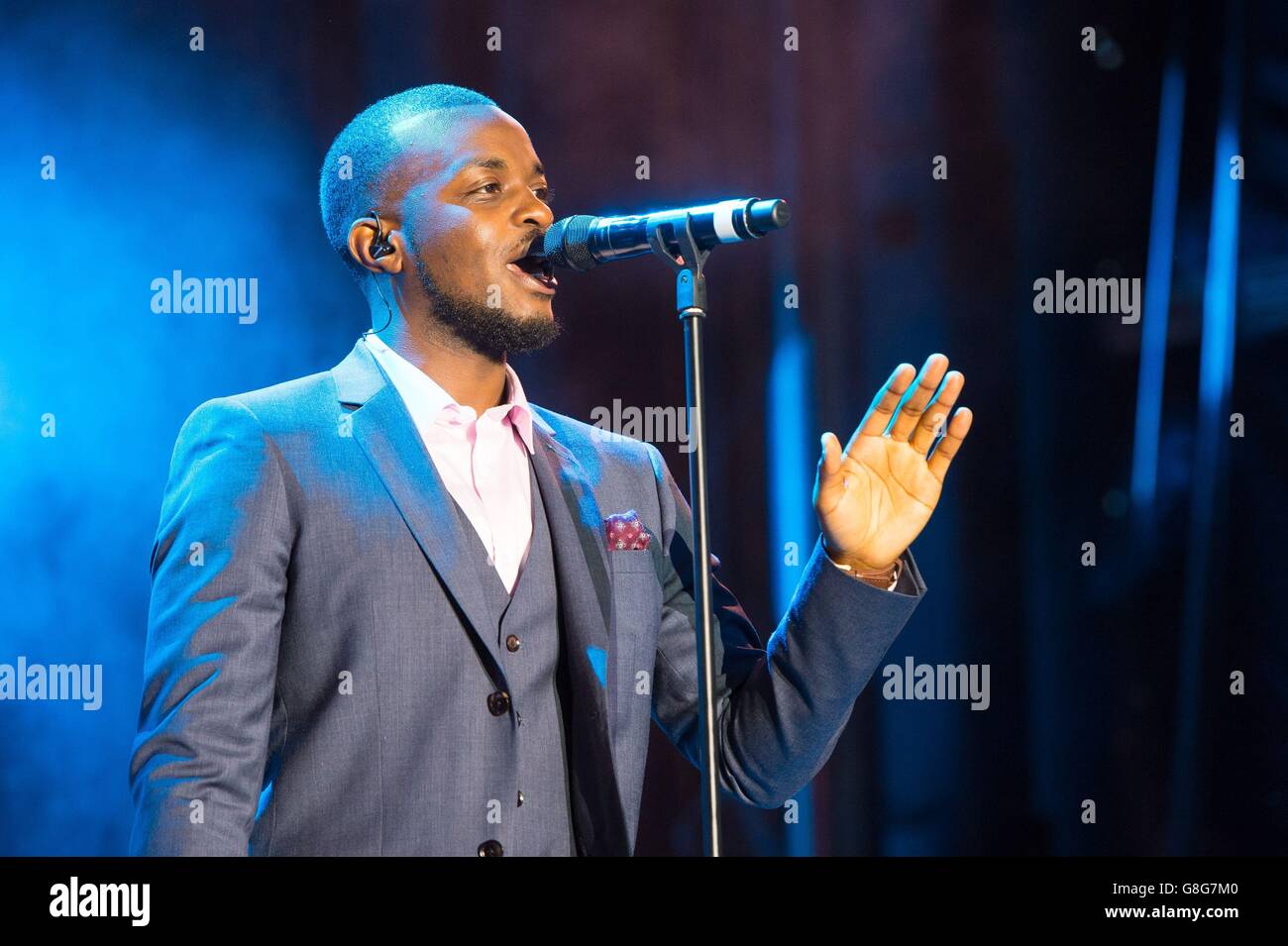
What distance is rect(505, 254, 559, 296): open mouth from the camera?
6.48 ft

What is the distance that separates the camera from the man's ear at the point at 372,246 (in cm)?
208

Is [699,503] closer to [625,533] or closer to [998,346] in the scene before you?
[625,533]

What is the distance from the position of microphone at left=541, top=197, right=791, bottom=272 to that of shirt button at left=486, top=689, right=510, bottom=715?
23.4 inches

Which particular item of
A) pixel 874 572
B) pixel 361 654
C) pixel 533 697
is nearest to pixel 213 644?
pixel 361 654

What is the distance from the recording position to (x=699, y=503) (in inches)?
58.3

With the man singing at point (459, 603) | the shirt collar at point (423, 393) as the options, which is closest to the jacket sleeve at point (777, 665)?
the man singing at point (459, 603)

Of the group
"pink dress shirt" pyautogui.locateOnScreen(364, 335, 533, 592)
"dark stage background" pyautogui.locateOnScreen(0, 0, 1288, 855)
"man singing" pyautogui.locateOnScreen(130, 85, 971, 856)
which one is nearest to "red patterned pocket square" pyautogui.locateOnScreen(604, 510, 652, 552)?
"man singing" pyautogui.locateOnScreen(130, 85, 971, 856)

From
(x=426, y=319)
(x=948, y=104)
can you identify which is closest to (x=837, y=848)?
(x=426, y=319)

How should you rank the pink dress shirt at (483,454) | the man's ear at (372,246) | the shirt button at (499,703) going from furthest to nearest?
the man's ear at (372,246)
the pink dress shirt at (483,454)
the shirt button at (499,703)

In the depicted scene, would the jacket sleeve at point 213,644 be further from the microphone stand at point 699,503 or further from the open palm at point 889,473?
the open palm at point 889,473

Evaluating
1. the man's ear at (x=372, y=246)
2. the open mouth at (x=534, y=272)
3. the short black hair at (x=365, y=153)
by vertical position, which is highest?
the short black hair at (x=365, y=153)

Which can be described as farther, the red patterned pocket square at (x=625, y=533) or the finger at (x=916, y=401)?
the red patterned pocket square at (x=625, y=533)

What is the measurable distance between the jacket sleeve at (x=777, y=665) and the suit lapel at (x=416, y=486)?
331mm

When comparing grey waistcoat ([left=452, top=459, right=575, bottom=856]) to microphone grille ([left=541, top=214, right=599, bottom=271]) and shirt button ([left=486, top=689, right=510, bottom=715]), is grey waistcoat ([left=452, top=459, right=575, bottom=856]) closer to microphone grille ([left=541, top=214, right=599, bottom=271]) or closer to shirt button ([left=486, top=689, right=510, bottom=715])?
shirt button ([left=486, top=689, right=510, bottom=715])
